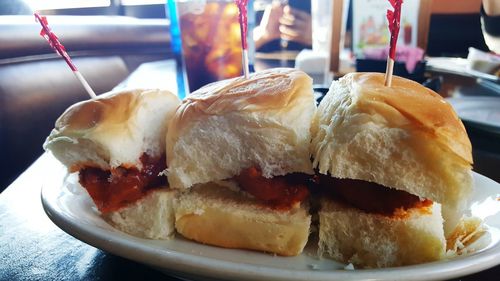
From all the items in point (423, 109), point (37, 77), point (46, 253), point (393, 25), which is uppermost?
point (393, 25)

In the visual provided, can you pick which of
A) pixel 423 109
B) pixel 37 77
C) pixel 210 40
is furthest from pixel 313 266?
pixel 37 77

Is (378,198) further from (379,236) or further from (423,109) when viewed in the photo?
(423,109)

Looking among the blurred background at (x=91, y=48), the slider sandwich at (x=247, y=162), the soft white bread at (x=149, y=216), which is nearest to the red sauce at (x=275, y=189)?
the slider sandwich at (x=247, y=162)

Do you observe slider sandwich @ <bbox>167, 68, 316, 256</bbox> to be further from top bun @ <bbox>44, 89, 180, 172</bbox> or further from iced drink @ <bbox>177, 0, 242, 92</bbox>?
iced drink @ <bbox>177, 0, 242, 92</bbox>

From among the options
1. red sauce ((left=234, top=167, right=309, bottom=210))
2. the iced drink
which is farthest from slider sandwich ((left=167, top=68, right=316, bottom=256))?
the iced drink

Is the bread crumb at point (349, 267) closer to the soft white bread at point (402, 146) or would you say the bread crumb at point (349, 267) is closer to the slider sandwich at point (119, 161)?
the soft white bread at point (402, 146)

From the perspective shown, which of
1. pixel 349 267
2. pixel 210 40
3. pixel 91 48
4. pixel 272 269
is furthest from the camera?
pixel 91 48
